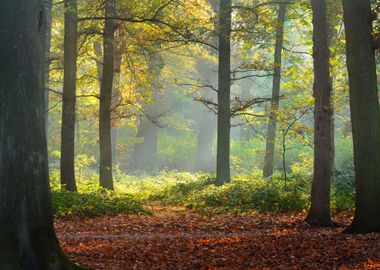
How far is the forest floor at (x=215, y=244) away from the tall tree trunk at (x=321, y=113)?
55cm

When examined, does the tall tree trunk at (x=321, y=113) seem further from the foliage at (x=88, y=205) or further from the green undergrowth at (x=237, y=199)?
the foliage at (x=88, y=205)

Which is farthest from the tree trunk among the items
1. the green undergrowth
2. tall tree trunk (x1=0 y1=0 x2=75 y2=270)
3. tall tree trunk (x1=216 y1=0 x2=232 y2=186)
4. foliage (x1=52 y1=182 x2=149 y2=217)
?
tall tree trunk (x1=0 y1=0 x2=75 y2=270)

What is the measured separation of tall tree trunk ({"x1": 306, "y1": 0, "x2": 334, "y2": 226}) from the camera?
10.6 m

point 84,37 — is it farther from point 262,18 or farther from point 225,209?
point 225,209

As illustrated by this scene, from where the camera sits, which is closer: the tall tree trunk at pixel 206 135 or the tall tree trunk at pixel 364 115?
the tall tree trunk at pixel 364 115

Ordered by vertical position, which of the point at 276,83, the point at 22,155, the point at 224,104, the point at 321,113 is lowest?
the point at 22,155

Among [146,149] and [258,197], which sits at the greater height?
[146,149]

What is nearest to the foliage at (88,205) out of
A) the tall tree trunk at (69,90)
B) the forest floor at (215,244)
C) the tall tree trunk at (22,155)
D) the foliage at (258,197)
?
the forest floor at (215,244)

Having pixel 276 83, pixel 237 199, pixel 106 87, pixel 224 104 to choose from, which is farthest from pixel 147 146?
pixel 237 199

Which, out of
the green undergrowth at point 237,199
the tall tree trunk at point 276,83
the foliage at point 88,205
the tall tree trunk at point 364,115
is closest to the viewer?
the tall tree trunk at point 364,115

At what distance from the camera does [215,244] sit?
8.87m

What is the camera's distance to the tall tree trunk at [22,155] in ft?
18.2

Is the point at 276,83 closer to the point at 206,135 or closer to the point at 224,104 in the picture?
the point at 224,104

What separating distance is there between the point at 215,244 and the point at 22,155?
4.36m
